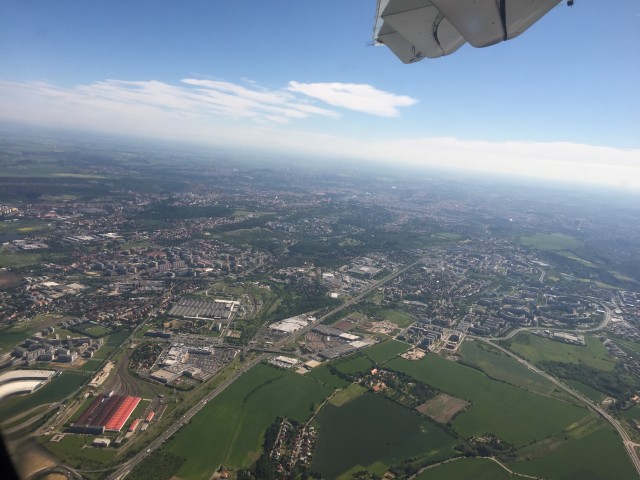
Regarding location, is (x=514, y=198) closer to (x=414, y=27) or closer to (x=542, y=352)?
(x=542, y=352)

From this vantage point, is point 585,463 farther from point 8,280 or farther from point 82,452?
point 8,280

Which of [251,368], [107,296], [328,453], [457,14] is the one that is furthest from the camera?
[107,296]

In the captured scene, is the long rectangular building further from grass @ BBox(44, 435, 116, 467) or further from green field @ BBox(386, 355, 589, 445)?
green field @ BBox(386, 355, 589, 445)

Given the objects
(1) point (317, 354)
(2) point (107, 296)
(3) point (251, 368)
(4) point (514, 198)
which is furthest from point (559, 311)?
(4) point (514, 198)

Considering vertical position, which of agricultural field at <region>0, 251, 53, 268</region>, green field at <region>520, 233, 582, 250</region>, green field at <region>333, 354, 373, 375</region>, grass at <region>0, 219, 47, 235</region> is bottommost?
green field at <region>520, 233, 582, 250</region>

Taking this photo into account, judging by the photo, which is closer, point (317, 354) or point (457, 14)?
point (457, 14)

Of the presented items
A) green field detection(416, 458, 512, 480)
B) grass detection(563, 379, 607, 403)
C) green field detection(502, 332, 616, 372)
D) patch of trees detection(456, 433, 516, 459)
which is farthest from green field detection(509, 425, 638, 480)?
green field detection(502, 332, 616, 372)
